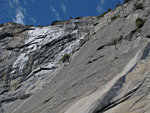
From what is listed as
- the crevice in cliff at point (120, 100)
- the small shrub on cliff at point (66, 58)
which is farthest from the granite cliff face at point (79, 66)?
the small shrub on cliff at point (66, 58)

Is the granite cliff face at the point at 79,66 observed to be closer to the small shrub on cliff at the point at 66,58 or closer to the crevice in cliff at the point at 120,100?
the crevice in cliff at the point at 120,100

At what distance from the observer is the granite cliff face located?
11602 millimetres

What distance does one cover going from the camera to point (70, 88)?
746 inches

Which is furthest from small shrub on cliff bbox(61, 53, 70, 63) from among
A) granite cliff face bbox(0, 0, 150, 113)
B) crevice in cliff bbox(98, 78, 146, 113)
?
crevice in cliff bbox(98, 78, 146, 113)

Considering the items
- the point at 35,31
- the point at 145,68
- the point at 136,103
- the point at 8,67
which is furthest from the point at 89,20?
the point at 136,103

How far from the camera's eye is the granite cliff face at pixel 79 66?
38.1ft

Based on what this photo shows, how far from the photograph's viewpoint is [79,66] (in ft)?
82.8

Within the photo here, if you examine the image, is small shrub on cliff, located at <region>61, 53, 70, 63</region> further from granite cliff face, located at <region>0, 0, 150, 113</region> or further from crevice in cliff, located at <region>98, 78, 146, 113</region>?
crevice in cliff, located at <region>98, 78, 146, 113</region>

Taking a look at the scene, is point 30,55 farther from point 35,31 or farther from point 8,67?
point 35,31

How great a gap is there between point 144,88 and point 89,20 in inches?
1568

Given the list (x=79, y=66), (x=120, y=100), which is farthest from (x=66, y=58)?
(x=120, y=100)

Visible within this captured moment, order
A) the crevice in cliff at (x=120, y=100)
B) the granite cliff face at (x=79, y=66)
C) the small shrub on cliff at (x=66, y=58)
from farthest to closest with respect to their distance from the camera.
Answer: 1. the small shrub on cliff at (x=66, y=58)
2. the granite cliff face at (x=79, y=66)
3. the crevice in cliff at (x=120, y=100)

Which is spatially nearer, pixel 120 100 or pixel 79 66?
pixel 120 100

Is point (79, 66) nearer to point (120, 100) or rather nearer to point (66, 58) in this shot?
point (66, 58)
